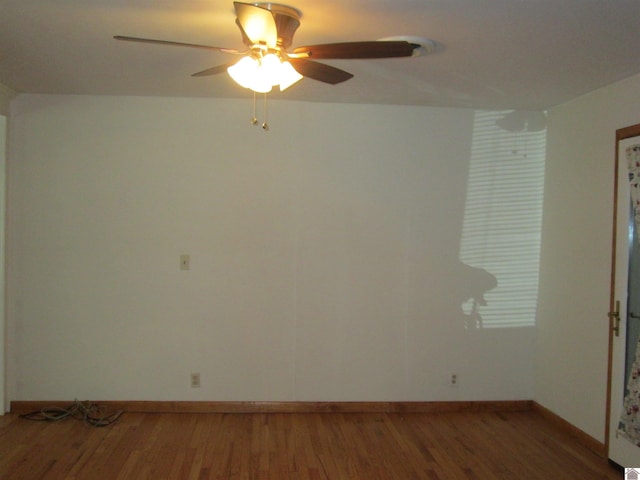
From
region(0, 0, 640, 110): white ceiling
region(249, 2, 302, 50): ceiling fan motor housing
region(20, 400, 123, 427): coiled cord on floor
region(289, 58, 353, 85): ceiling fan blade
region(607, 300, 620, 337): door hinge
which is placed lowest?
region(20, 400, 123, 427): coiled cord on floor

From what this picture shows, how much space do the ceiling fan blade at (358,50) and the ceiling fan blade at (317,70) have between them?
0.18ft

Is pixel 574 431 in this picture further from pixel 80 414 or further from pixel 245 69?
pixel 80 414

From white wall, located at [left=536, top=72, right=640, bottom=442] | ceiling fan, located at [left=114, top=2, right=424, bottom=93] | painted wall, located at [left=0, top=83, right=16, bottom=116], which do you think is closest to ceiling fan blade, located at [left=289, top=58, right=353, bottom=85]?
ceiling fan, located at [left=114, top=2, right=424, bottom=93]

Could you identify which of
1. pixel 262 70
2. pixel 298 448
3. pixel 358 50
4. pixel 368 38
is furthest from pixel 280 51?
pixel 298 448

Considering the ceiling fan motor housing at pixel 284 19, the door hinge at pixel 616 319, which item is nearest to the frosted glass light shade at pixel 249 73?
the ceiling fan motor housing at pixel 284 19

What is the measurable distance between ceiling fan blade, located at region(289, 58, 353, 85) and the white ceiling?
23 cm

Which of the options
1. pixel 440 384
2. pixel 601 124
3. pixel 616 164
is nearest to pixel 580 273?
pixel 616 164

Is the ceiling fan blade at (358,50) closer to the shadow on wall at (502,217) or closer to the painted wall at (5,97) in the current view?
the shadow on wall at (502,217)

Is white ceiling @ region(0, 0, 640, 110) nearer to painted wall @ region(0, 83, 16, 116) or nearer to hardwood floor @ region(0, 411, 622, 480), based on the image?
painted wall @ region(0, 83, 16, 116)

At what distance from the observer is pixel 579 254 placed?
370cm

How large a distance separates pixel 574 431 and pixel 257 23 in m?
3.51

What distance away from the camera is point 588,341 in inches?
141

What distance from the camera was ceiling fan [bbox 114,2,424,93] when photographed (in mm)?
1957

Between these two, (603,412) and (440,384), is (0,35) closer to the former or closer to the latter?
(440,384)
